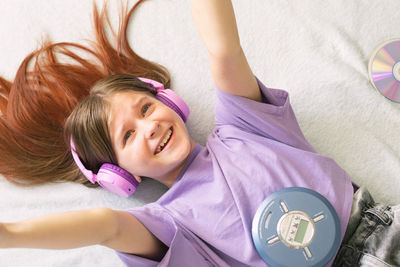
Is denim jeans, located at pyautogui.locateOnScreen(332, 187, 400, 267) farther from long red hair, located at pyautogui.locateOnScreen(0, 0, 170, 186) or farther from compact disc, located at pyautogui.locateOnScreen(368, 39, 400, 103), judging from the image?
long red hair, located at pyautogui.locateOnScreen(0, 0, 170, 186)

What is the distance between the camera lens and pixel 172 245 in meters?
0.85

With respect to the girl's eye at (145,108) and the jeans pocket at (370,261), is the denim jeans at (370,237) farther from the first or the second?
the girl's eye at (145,108)

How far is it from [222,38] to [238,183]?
0.33 meters

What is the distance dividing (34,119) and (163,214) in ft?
1.65

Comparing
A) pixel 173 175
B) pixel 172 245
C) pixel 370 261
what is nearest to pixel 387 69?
pixel 370 261

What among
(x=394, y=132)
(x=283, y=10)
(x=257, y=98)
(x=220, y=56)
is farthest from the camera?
(x=283, y=10)

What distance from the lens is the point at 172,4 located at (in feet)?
4.09

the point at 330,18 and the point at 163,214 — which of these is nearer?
the point at 163,214

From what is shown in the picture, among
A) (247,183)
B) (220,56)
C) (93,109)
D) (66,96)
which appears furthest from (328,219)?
(66,96)

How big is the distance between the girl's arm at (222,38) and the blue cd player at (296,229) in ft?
0.93

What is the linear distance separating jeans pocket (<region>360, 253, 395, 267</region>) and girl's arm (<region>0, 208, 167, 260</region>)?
44cm

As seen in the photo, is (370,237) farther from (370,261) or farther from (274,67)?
(274,67)

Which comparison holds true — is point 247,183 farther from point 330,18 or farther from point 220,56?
point 330,18

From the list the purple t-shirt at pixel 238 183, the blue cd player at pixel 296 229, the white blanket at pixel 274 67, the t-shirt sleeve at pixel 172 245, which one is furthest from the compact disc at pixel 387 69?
the t-shirt sleeve at pixel 172 245
